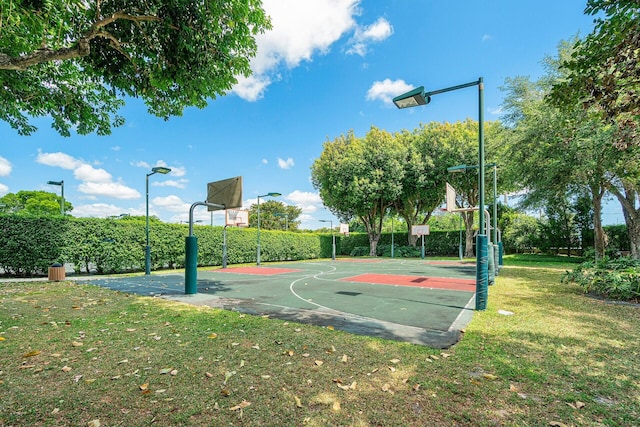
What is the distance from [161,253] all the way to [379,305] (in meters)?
14.9

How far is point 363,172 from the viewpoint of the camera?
1142 inches

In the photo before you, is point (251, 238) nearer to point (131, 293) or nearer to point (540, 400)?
point (131, 293)

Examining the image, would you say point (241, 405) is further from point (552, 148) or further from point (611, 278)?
point (552, 148)

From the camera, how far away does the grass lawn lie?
2.59 m

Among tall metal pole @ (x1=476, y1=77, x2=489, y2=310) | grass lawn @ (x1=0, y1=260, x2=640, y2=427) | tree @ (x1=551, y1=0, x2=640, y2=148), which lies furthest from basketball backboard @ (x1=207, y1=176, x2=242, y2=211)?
tree @ (x1=551, y1=0, x2=640, y2=148)

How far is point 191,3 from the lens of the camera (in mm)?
5914

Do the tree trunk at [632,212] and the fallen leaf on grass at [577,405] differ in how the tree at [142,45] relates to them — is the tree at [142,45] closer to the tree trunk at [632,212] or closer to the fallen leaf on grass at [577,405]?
the fallen leaf on grass at [577,405]

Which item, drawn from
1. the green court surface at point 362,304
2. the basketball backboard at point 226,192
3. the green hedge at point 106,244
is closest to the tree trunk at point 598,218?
the green court surface at point 362,304

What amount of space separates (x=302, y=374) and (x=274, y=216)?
53913mm

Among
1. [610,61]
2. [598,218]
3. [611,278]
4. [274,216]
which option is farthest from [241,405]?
[274,216]

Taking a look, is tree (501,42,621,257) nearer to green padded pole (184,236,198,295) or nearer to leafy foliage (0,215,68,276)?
green padded pole (184,236,198,295)

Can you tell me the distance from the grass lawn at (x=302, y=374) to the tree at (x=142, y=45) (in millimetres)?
4428

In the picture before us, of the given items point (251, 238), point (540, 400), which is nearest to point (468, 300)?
point (540, 400)

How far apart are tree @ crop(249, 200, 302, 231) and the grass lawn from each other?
169 ft
